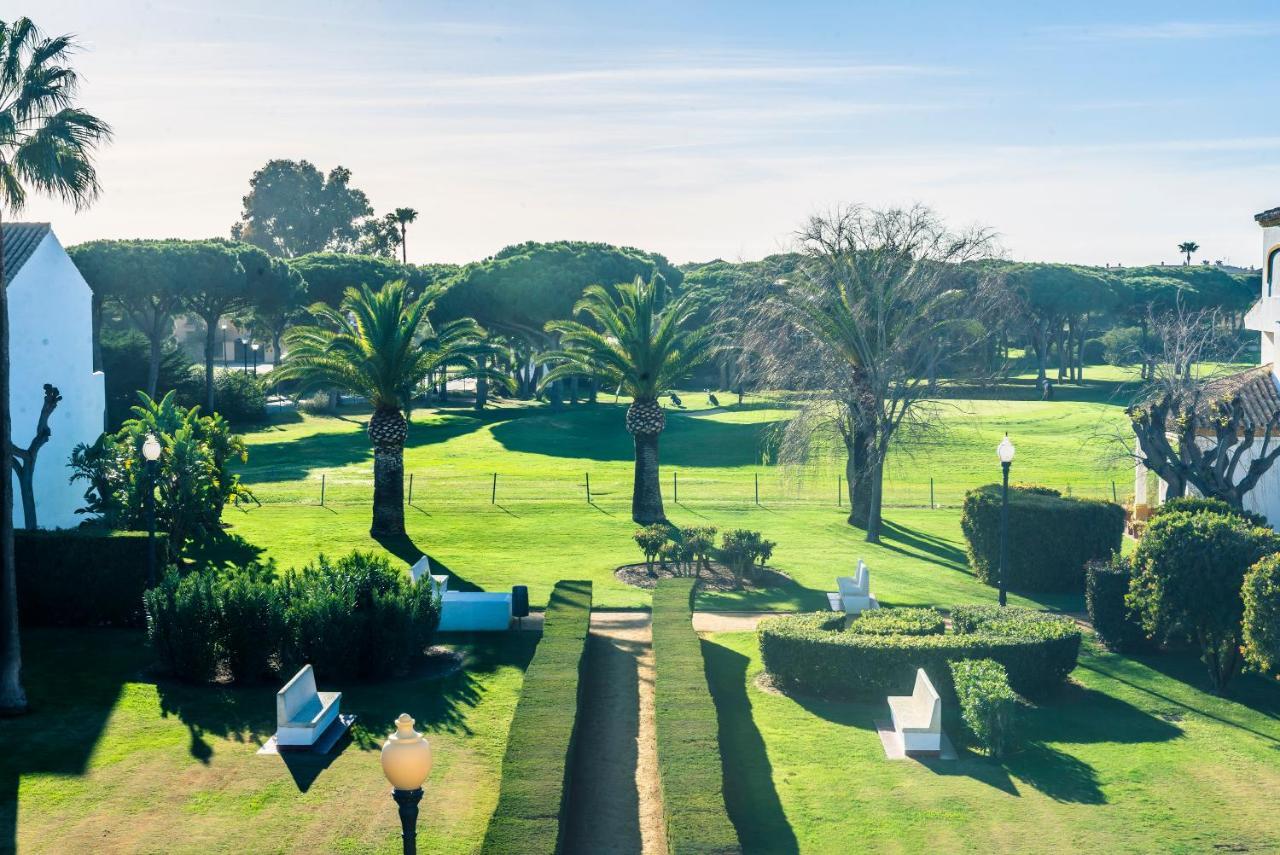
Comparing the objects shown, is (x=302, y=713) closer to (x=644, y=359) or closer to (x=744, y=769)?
(x=744, y=769)

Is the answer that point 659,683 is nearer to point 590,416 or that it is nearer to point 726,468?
point 726,468

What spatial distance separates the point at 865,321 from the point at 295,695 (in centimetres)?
2243

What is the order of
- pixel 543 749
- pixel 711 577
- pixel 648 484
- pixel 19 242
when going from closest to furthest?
pixel 543 749 < pixel 711 577 < pixel 19 242 < pixel 648 484

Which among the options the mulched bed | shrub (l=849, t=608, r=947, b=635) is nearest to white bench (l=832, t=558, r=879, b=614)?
shrub (l=849, t=608, r=947, b=635)

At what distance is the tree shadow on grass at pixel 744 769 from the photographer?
47.6 ft

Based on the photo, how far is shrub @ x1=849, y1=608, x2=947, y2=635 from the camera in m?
21.2

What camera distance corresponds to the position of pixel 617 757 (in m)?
17.2

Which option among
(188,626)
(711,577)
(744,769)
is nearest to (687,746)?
(744,769)

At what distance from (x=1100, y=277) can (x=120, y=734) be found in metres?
85.4

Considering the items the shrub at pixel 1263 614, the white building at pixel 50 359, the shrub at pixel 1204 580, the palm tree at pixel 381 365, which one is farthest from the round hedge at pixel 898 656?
the white building at pixel 50 359

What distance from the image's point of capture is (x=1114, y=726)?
61.8ft

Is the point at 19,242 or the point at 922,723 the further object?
the point at 19,242

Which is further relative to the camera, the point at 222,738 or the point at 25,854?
the point at 222,738

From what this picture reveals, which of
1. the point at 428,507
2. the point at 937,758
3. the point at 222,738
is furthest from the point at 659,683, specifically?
the point at 428,507
